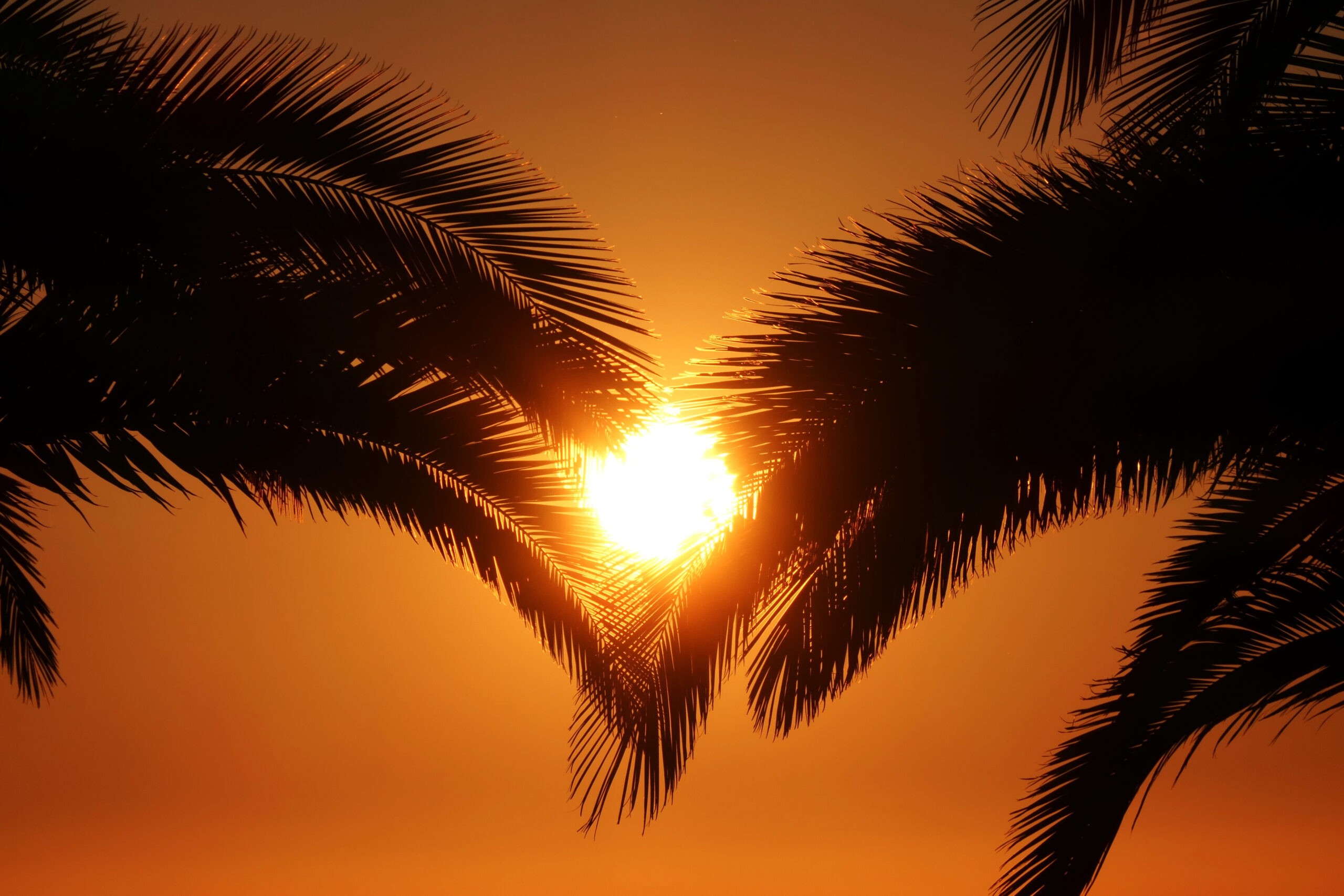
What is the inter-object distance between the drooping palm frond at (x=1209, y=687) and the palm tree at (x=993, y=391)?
673mm

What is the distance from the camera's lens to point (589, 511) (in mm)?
4277

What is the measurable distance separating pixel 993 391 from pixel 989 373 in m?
0.04

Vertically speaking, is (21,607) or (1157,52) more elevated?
(1157,52)

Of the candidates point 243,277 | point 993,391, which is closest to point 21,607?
point 243,277

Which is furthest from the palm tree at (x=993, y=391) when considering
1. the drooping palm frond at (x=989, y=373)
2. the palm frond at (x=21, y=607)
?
the palm frond at (x=21, y=607)

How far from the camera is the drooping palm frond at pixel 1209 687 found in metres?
2.99

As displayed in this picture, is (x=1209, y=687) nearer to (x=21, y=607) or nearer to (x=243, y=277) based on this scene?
(x=243, y=277)

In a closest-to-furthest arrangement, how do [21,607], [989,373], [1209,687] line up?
[989,373], [1209,687], [21,607]

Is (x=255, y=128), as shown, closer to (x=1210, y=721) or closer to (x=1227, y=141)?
(x=1227, y=141)

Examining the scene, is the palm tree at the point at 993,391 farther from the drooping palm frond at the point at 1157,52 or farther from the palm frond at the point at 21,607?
the palm frond at the point at 21,607

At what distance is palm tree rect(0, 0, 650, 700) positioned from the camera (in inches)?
122

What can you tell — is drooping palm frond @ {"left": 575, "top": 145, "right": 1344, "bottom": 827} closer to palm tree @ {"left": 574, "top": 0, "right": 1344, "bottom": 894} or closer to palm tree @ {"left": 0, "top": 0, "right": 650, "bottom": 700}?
palm tree @ {"left": 574, "top": 0, "right": 1344, "bottom": 894}

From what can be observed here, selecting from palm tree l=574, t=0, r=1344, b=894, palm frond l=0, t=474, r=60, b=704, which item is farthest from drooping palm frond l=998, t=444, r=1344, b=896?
palm frond l=0, t=474, r=60, b=704

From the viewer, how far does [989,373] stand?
2066 mm
